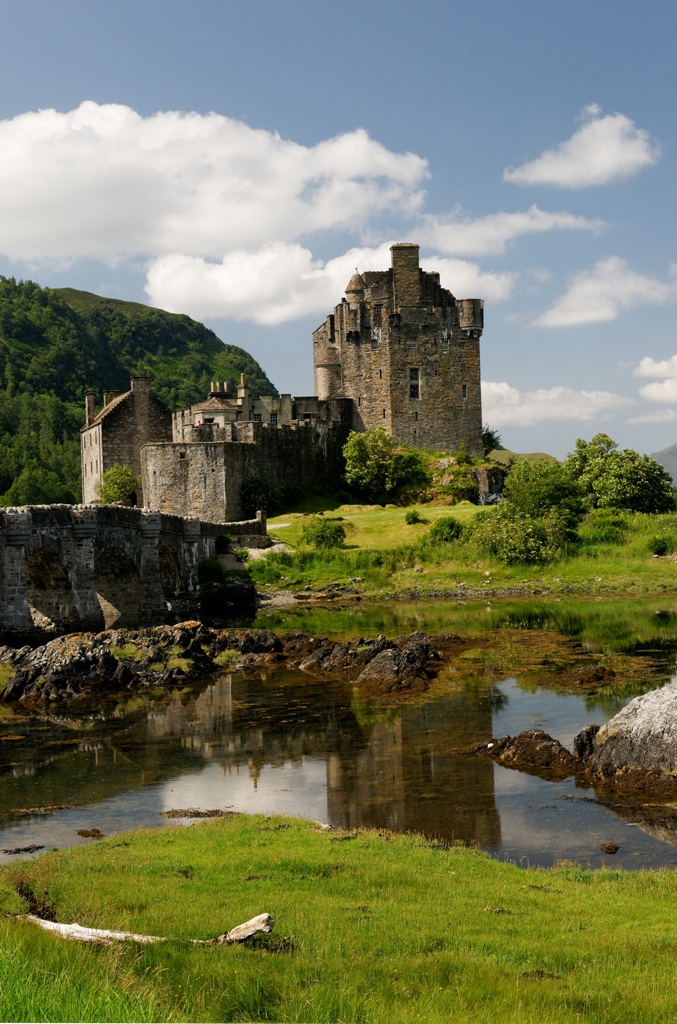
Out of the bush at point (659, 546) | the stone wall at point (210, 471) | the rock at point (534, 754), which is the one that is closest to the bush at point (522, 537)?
the bush at point (659, 546)

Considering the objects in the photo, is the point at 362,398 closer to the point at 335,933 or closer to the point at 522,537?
the point at 522,537

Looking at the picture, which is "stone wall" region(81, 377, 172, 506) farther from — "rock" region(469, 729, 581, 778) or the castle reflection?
"rock" region(469, 729, 581, 778)

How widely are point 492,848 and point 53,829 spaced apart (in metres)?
6.97

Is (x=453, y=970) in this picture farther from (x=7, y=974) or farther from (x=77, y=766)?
(x=77, y=766)

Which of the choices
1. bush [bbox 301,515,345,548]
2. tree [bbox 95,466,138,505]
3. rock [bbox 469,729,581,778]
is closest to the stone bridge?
bush [bbox 301,515,345,548]

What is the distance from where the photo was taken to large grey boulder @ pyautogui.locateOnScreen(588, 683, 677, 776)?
18.2 meters

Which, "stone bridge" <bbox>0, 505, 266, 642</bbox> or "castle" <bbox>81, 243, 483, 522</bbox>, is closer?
"stone bridge" <bbox>0, 505, 266, 642</bbox>

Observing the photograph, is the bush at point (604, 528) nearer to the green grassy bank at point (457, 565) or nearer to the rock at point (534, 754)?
the green grassy bank at point (457, 565)

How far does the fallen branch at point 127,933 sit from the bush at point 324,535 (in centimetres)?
5191

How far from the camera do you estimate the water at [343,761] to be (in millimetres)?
15961

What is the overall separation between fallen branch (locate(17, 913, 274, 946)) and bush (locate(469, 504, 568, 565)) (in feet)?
165

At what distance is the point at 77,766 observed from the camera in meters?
21.5

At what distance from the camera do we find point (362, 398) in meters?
83.2

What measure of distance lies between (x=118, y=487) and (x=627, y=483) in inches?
1365
